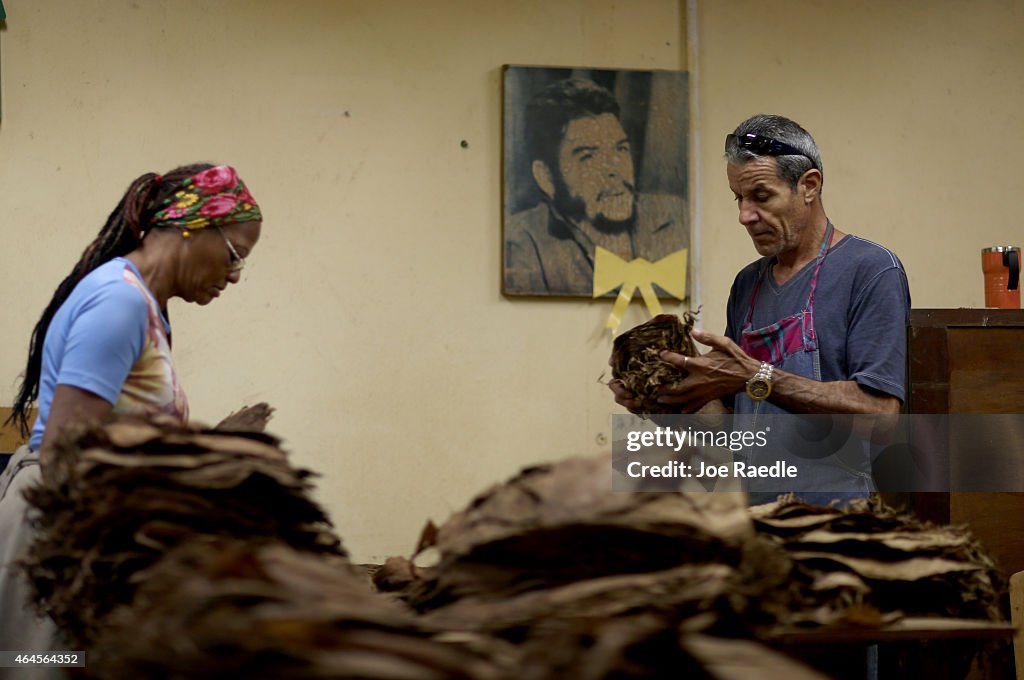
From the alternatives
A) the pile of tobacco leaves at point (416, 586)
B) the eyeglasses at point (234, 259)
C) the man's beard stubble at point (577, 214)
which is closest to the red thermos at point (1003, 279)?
the man's beard stubble at point (577, 214)

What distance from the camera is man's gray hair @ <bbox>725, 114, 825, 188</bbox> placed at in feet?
8.32

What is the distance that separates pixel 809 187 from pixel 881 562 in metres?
1.25

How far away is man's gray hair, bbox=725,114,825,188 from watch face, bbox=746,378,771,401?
50 centimetres

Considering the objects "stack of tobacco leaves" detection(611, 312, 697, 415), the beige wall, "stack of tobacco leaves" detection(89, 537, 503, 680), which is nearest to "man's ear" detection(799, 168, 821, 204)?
"stack of tobacco leaves" detection(611, 312, 697, 415)

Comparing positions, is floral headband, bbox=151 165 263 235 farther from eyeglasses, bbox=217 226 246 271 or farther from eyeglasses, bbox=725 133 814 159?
eyeglasses, bbox=725 133 814 159

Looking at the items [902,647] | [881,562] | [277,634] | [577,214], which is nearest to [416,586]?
[277,634]

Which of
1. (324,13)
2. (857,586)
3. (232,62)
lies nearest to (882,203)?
(324,13)

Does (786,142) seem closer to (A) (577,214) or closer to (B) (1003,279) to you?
(B) (1003,279)

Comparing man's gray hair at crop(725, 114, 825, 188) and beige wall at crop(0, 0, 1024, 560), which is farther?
beige wall at crop(0, 0, 1024, 560)

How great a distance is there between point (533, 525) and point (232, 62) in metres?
3.14

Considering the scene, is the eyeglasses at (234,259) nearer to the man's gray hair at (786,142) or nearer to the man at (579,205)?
the man's gray hair at (786,142)

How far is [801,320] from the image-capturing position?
246 centimetres

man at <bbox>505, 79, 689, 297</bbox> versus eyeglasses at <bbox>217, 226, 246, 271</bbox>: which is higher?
man at <bbox>505, 79, 689, 297</bbox>

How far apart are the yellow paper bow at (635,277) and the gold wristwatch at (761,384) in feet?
4.85
